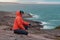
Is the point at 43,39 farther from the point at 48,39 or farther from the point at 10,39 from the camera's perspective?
the point at 10,39

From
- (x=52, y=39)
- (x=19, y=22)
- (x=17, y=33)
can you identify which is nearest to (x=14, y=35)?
(x=17, y=33)

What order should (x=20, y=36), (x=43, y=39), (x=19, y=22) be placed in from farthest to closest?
(x=43, y=39), (x=20, y=36), (x=19, y=22)

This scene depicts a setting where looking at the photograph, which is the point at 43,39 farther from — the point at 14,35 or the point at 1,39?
the point at 1,39

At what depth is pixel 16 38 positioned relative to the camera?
54.7 feet

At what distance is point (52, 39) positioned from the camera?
19.1 meters

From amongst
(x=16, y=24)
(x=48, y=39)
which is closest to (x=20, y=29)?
(x=16, y=24)

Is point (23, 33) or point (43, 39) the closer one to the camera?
point (23, 33)

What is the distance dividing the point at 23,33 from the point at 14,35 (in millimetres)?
746

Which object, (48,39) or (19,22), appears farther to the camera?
(48,39)

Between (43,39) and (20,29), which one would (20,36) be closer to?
(20,29)

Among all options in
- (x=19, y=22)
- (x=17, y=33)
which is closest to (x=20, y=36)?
(x=17, y=33)

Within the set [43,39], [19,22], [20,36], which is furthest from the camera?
[43,39]

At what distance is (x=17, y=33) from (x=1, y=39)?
1.06 m

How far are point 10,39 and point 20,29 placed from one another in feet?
2.48
